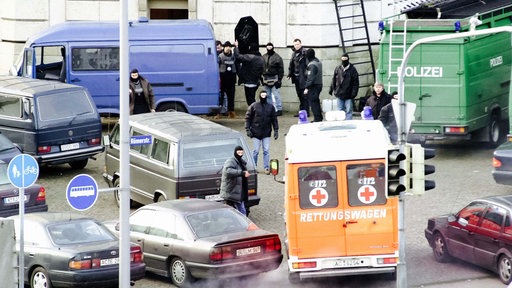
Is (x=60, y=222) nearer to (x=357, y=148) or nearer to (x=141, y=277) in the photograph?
(x=141, y=277)

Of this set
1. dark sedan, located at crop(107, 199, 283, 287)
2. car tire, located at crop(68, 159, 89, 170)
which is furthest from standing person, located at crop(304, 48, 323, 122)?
dark sedan, located at crop(107, 199, 283, 287)

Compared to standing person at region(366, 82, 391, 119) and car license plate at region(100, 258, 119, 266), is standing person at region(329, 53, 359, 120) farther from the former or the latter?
car license plate at region(100, 258, 119, 266)

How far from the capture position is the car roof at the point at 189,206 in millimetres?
25016

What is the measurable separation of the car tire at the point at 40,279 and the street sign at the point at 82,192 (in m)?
1.79

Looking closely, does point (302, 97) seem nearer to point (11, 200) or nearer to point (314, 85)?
point (314, 85)

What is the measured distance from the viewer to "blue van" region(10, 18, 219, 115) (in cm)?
3569

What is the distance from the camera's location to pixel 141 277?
23953 millimetres

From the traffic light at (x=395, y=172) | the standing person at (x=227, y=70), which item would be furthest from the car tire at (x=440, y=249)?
the standing person at (x=227, y=70)

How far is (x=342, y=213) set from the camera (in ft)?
79.0

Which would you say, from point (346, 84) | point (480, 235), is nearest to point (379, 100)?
A: point (346, 84)

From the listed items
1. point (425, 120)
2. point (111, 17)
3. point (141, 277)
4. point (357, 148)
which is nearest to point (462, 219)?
point (357, 148)

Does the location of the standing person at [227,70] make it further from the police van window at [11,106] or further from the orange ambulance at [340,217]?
the orange ambulance at [340,217]

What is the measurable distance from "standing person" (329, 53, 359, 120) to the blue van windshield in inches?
239

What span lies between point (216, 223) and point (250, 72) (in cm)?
1296
